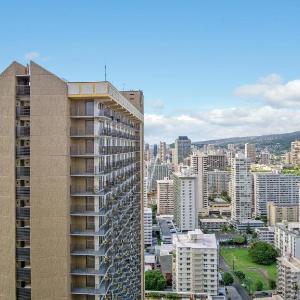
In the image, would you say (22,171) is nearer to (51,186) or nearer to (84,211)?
(51,186)

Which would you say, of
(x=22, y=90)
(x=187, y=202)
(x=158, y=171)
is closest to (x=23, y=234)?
(x=22, y=90)

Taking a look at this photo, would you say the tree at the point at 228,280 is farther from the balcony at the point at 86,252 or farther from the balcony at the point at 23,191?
the balcony at the point at 23,191

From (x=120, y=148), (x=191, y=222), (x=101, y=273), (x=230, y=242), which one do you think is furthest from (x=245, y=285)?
(x=101, y=273)

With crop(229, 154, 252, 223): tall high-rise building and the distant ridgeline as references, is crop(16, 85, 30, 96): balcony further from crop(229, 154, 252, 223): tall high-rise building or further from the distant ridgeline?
the distant ridgeline

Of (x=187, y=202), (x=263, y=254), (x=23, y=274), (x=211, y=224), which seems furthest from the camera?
(x=211, y=224)

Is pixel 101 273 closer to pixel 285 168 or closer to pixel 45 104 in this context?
pixel 45 104

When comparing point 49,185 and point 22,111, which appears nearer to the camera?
point 49,185

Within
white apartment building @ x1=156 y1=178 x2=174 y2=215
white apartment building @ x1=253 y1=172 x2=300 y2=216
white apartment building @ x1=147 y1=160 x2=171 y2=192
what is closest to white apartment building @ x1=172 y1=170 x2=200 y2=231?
white apartment building @ x1=156 y1=178 x2=174 y2=215
